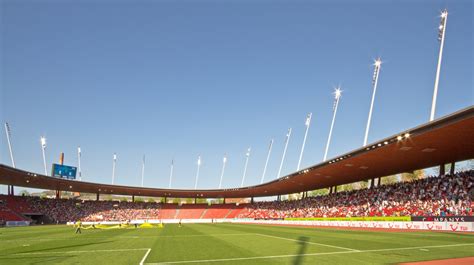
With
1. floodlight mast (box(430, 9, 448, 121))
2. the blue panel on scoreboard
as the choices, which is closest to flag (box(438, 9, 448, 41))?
floodlight mast (box(430, 9, 448, 121))

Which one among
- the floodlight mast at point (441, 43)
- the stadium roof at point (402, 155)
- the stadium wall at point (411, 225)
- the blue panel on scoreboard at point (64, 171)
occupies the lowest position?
the blue panel on scoreboard at point (64, 171)

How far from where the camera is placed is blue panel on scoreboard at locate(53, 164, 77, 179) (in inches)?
2975

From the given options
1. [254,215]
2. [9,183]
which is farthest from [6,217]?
[254,215]

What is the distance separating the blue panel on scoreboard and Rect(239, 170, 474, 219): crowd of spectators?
49.8 m

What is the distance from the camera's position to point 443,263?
466 inches

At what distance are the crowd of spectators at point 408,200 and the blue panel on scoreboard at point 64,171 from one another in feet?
164

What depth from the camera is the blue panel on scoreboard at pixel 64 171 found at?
75.6m

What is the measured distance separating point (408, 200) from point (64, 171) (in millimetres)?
67610

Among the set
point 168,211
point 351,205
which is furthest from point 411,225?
point 168,211

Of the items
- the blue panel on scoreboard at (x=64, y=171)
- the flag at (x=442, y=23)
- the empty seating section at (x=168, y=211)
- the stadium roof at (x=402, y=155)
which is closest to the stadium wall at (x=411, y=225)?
the stadium roof at (x=402, y=155)

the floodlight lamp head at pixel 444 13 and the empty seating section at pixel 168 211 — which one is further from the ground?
the floodlight lamp head at pixel 444 13

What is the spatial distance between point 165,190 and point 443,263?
79678 millimetres

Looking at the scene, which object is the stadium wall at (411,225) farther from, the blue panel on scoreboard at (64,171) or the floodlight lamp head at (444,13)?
the blue panel on scoreboard at (64,171)

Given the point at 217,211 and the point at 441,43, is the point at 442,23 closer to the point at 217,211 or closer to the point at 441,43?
the point at 441,43
